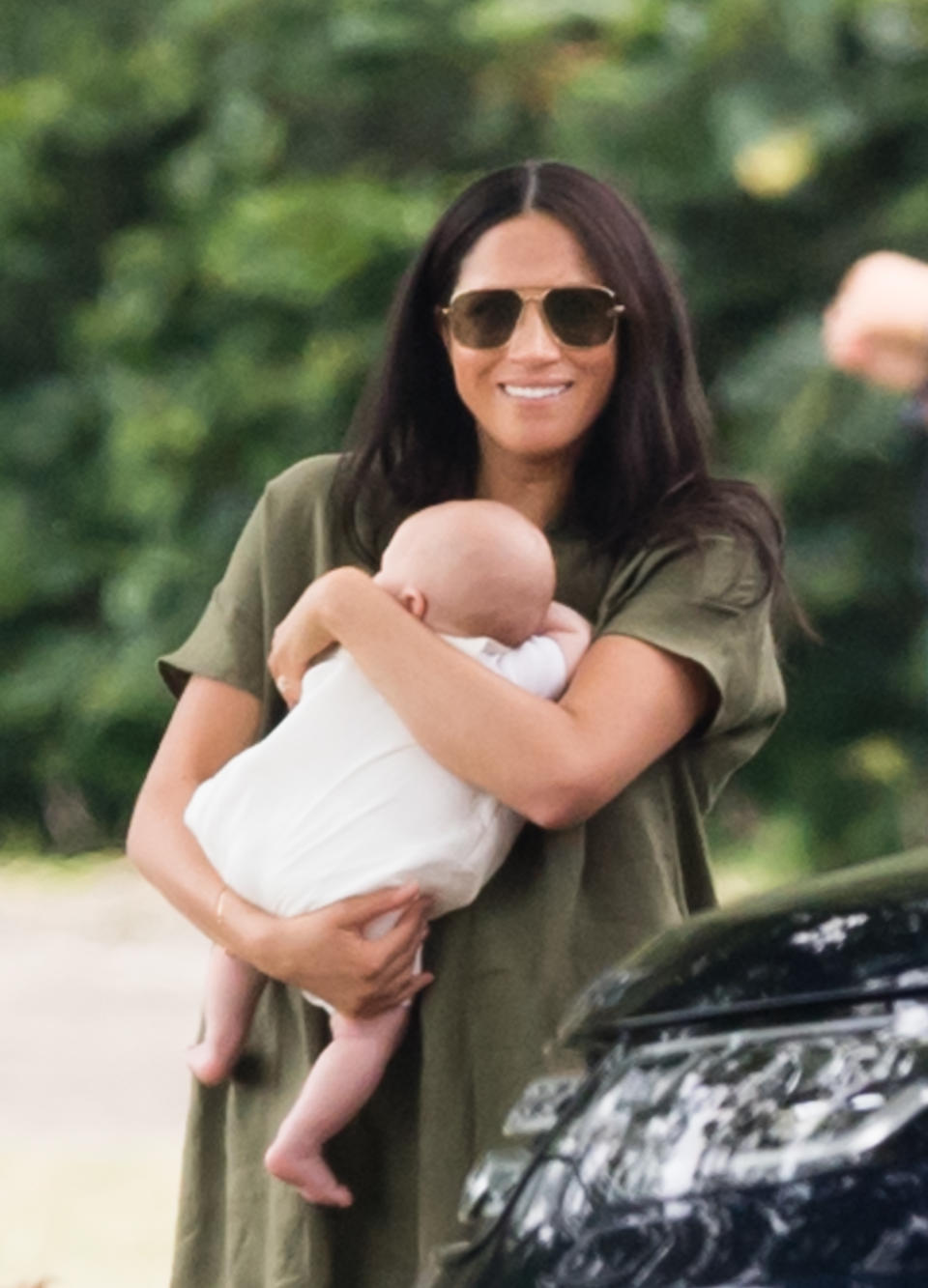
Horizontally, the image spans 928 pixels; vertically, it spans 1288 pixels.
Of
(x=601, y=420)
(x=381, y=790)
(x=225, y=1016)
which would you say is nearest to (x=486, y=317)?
(x=601, y=420)

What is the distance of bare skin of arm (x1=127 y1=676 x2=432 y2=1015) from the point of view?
111 inches

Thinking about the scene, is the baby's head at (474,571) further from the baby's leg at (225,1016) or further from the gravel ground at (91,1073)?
the gravel ground at (91,1073)

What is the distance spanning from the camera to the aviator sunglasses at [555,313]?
2.99m

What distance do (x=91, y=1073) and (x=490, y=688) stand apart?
454 cm

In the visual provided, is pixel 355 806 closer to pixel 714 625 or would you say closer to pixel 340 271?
pixel 714 625

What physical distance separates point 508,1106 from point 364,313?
705cm

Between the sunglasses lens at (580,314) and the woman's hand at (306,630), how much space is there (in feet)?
1.18

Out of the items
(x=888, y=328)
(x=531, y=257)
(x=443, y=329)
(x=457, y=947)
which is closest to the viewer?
(x=457, y=947)

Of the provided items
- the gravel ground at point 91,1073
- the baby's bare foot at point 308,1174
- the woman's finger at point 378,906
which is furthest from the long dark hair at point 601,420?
the gravel ground at point 91,1073

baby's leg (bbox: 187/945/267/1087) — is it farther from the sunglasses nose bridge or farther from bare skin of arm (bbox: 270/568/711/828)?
the sunglasses nose bridge

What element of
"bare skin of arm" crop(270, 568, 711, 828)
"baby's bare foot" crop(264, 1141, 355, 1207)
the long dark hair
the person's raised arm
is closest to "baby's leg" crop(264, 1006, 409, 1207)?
"baby's bare foot" crop(264, 1141, 355, 1207)

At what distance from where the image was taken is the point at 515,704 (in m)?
2.80

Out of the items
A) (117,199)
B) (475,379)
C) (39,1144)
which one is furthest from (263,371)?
(475,379)

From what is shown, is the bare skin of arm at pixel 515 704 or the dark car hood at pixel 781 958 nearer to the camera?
the dark car hood at pixel 781 958
